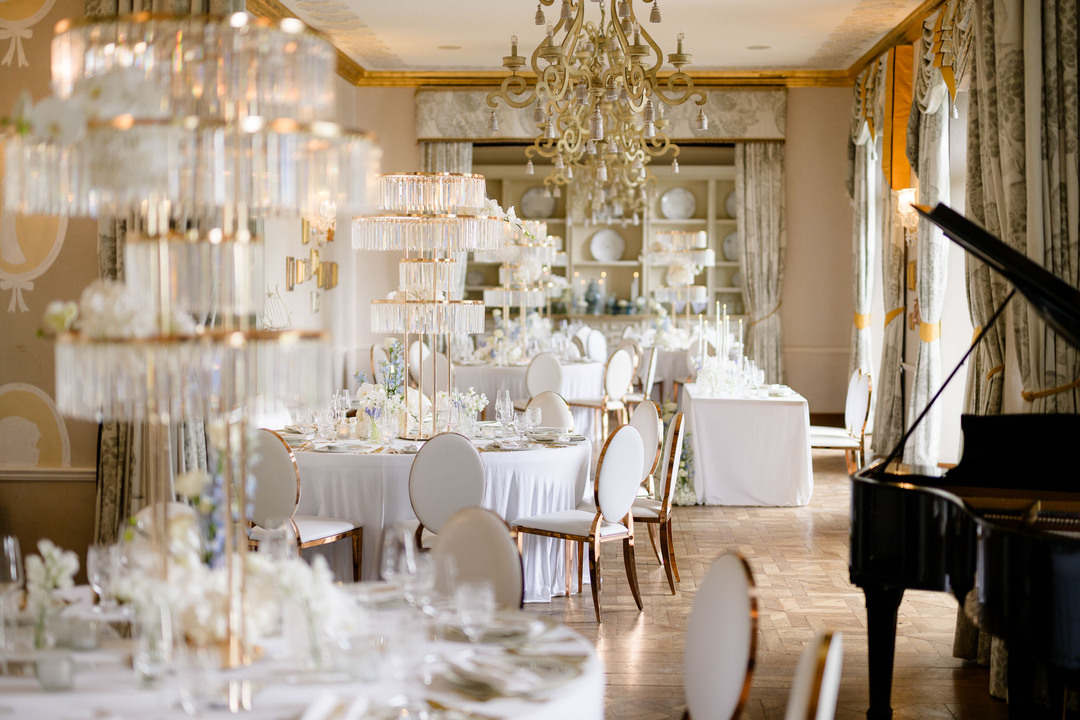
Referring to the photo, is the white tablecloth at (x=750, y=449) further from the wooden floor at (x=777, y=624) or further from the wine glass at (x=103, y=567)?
the wine glass at (x=103, y=567)

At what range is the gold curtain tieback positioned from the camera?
434 centimetres

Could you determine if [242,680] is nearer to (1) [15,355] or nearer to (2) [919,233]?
(1) [15,355]

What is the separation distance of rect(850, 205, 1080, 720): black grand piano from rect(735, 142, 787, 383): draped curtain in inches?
312

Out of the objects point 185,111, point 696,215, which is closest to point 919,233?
point 696,215

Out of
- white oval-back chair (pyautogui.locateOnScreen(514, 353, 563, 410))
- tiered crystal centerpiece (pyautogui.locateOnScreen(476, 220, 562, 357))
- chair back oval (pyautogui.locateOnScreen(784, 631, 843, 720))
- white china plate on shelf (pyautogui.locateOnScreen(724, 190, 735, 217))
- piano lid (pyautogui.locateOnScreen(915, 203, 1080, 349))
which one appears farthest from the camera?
white china plate on shelf (pyautogui.locateOnScreen(724, 190, 735, 217))

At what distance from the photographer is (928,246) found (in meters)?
8.38

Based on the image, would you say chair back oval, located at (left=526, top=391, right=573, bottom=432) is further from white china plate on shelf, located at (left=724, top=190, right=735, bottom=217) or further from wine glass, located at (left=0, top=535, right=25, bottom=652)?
white china plate on shelf, located at (left=724, top=190, right=735, bottom=217)

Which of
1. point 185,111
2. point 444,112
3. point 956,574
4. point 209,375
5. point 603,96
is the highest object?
point 444,112

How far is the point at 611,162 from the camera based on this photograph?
8.84m

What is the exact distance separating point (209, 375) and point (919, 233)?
24.7 ft

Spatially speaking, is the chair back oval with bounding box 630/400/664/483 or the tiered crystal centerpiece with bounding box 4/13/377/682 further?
the chair back oval with bounding box 630/400/664/483

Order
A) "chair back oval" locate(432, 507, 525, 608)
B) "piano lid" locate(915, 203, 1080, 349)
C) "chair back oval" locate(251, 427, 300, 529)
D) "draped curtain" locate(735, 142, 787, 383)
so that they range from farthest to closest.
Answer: "draped curtain" locate(735, 142, 787, 383)
"chair back oval" locate(251, 427, 300, 529)
"piano lid" locate(915, 203, 1080, 349)
"chair back oval" locate(432, 507, 525, 608)

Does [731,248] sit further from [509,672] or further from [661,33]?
Answer: [509,672]

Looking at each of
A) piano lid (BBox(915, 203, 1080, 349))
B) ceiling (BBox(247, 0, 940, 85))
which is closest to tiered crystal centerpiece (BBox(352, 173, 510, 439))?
piano lid (BBox(915, 203, 1080, 349))
